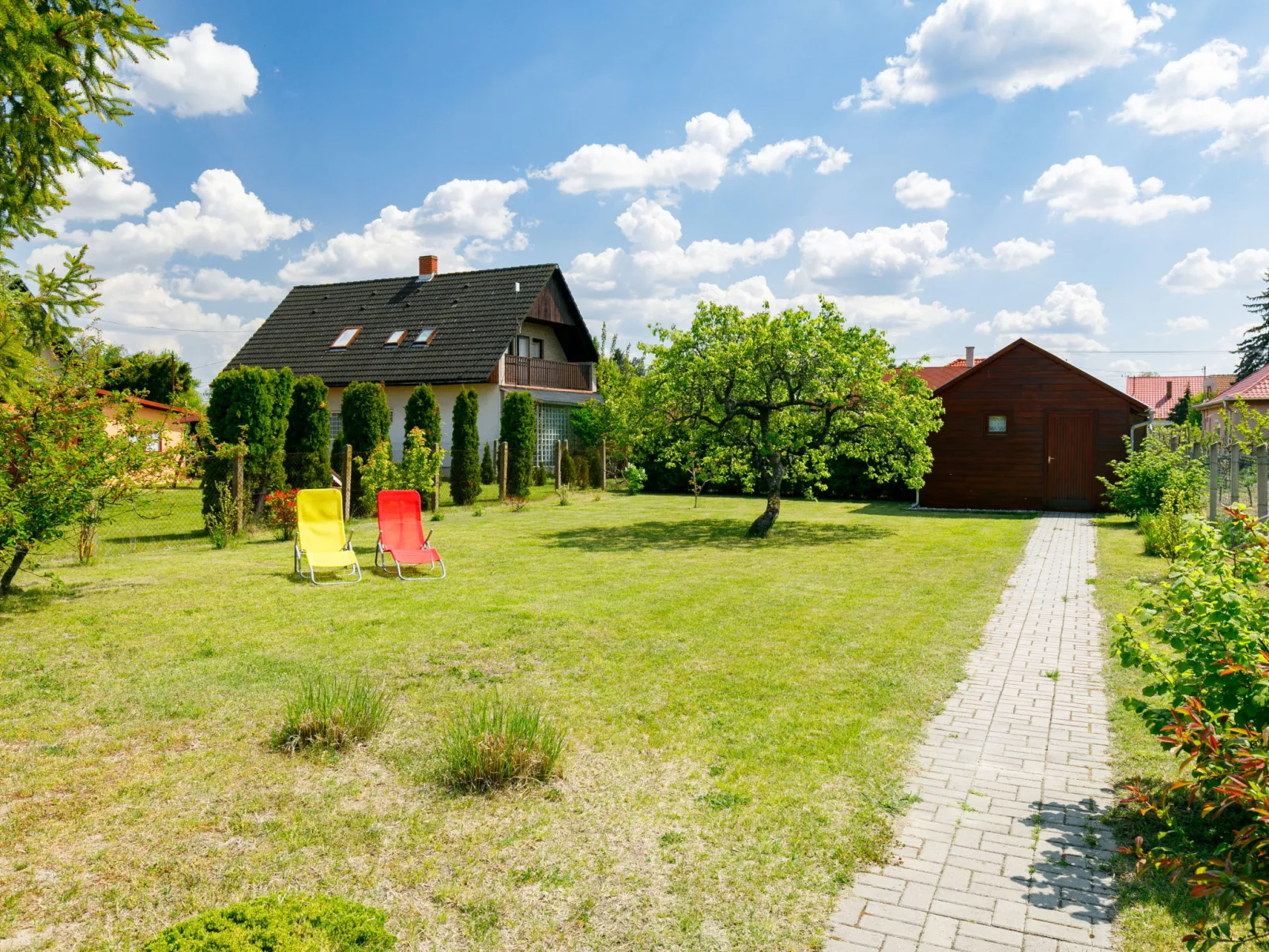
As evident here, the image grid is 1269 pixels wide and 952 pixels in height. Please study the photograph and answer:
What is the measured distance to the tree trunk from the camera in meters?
8.46

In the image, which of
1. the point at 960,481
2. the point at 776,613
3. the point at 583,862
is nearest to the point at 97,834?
the point at 583,862

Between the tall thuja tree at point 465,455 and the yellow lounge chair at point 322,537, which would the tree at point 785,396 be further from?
the yellow lounge chair at point 322,537

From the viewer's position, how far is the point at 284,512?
1356 cm

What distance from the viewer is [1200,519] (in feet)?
13.4

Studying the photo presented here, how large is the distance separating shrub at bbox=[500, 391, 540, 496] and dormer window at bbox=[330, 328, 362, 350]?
10762 millimetres

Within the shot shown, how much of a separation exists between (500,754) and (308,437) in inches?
490

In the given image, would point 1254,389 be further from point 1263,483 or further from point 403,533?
point 403,533

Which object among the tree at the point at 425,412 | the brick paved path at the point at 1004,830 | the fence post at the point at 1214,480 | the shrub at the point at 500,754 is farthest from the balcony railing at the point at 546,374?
the shrub at the point at 500,754

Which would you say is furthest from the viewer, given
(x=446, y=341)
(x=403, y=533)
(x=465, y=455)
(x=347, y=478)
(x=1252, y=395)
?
(x=1252, y=395)

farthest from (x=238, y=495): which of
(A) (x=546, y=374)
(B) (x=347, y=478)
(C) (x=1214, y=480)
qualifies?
(A) (x=546, y=374)

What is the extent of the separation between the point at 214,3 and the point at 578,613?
929 cm

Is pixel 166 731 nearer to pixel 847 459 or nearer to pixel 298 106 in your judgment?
pixel 298 106

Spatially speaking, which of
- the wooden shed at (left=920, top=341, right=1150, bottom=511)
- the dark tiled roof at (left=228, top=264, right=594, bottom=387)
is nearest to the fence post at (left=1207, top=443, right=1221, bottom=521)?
the wooden shed at (left=920, top=341, right=1150, bottom=511)

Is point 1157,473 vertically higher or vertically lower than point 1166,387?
lower
